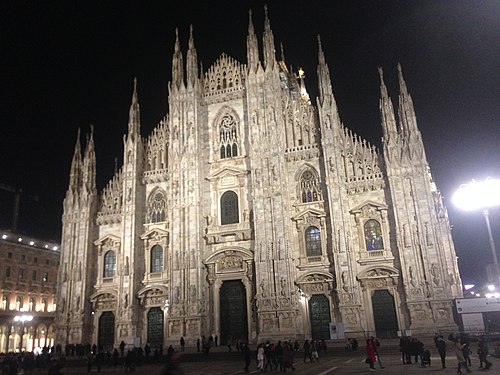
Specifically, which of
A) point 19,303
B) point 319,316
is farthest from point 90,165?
point 19,303

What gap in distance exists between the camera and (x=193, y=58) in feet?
131

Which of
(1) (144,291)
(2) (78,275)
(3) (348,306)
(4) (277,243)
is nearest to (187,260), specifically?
(1) (144,291)

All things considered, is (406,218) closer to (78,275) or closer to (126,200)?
(126,200)

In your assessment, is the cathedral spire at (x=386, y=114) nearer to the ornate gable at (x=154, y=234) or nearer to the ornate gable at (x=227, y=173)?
the ornate gable at (x=227, y=173)

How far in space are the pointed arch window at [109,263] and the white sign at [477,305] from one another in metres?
25.3

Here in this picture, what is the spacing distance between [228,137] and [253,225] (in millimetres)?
7961

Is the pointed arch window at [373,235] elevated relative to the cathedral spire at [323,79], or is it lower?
lower

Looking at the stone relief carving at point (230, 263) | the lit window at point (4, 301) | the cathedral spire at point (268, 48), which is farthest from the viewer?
the lit window at point (4, 301)

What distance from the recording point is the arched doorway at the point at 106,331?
36.0 meters

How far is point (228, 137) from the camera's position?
38562 millimetres

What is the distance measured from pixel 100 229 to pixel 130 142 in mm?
7586

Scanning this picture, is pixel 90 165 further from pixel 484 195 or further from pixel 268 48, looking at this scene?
pixel 484 195

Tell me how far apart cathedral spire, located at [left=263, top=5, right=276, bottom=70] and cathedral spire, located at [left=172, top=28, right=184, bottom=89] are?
24.1ft

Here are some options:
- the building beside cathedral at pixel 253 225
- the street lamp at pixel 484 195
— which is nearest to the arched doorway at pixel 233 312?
the building beside cathedral at pixel 253 225
